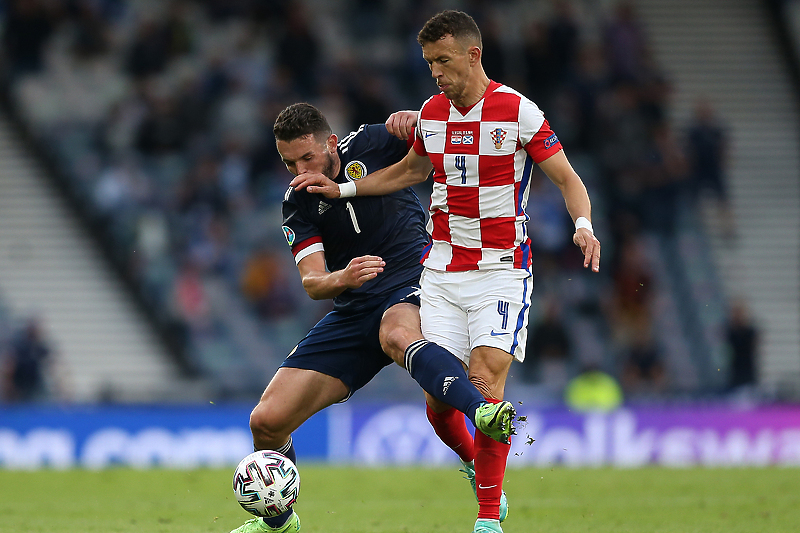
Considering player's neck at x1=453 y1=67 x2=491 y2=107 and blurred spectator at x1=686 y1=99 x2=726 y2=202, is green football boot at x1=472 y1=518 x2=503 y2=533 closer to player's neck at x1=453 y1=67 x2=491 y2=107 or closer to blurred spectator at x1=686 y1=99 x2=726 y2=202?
player's neck at x1=453 y1=67 x2=491 y2=107

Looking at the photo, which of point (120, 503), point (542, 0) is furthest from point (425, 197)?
point (120, 503)

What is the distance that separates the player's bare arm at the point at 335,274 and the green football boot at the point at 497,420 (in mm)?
1050

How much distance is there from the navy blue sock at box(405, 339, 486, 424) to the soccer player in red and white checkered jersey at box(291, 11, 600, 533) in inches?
5.8

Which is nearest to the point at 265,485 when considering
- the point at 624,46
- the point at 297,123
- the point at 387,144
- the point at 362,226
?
the point at 362,226

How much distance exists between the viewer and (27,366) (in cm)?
1394

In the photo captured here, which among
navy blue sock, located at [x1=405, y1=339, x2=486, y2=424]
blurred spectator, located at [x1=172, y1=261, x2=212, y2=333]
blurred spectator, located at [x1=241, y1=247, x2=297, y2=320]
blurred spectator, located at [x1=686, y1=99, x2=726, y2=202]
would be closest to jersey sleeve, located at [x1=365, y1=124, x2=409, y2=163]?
navy blue sock, located at [x1=405, y1=339, x2=486, y2=424]

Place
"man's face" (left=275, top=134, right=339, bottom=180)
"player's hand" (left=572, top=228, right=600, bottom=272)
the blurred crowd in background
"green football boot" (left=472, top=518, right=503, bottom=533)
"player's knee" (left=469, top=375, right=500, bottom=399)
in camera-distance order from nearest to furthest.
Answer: "player's hand" (left=572, top=228, right=600, bottom=272), "green football boot" (left=472, top=518, right=503, bottom=533), "player's knee" (left=469, top=375, right=500, bottom=399), "man's face" (left=275, top=134, right=339, bottom=180), the blurred crowd in background

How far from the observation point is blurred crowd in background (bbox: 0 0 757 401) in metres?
14.7

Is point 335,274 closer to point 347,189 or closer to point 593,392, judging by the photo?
point 347,189

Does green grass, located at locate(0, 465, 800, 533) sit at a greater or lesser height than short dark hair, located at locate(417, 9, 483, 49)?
lesser

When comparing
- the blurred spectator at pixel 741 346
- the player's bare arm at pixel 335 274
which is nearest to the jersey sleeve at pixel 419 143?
the player's bare arm at pixel 335 274

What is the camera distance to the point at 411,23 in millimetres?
18047

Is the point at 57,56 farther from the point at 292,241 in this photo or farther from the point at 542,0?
the point at 292,241

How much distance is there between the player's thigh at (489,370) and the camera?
5777 mm
